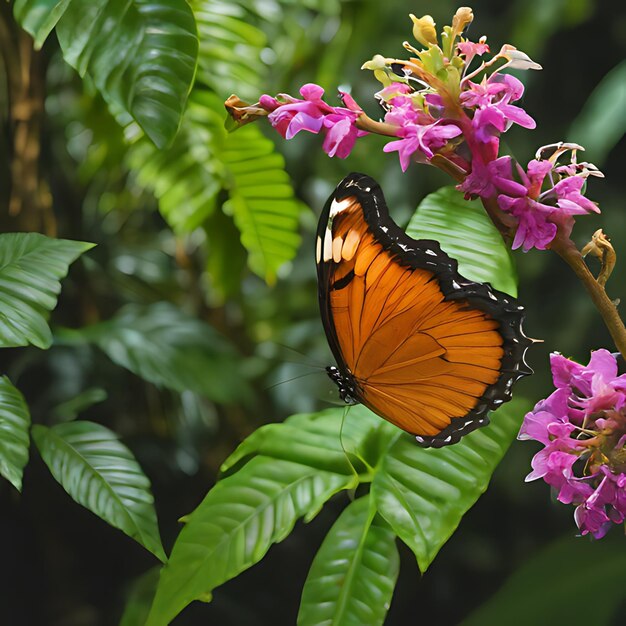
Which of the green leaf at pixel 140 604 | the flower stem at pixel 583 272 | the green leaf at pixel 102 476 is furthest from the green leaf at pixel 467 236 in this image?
the green leaf at pixel 140 604

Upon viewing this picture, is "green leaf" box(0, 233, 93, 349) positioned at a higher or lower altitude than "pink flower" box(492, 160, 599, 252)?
lower

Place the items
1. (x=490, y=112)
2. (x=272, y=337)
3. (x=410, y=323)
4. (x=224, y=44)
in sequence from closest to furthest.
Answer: (x=490, y=112) < (x=410, y=323) < (x=224, y=44) < (x=272, y=337)

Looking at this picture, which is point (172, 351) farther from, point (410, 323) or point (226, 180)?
point (410, 323)

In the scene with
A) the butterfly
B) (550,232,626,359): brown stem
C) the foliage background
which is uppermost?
(550,232,626,359): brown stem

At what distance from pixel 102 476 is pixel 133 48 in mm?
330

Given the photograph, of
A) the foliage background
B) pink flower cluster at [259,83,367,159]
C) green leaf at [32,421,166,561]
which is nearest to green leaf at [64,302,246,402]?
the foliage background

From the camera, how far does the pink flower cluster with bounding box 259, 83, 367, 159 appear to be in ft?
1.34

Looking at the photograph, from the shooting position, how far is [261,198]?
819 mm

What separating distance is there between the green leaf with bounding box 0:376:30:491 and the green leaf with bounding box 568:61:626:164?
2.12 ft

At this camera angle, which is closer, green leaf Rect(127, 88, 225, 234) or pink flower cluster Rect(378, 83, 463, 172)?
pink flower cluster Rect(378, 83, 463, 172)

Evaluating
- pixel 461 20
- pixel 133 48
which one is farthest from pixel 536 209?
pixel 133 48

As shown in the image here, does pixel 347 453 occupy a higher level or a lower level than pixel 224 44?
lower

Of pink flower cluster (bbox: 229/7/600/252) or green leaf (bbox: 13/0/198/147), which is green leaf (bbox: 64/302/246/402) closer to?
green leaf (bbox: 13/0/198/147)

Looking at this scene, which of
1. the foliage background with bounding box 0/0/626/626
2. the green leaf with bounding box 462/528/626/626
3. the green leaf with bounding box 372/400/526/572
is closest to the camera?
the green leaf with bounding box 372/400/526/572
